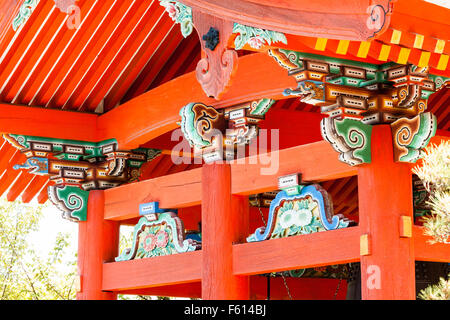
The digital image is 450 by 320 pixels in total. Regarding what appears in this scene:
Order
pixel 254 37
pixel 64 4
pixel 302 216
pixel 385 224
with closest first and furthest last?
pixel 254 37 → pixel 385 224 → pixel 64 4 → pixel 302 216

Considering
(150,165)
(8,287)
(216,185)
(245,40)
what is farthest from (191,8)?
(8,287)

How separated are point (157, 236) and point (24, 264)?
7.31m

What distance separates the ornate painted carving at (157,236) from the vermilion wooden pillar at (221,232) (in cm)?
32

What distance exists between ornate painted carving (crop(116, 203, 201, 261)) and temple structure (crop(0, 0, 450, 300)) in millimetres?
16

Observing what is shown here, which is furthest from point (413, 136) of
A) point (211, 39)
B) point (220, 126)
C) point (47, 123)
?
point (47, 123)

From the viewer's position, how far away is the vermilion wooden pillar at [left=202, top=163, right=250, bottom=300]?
22.5ft

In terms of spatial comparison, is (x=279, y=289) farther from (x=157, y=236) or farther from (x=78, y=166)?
(x=78, y=166)

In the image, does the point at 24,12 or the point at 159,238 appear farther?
the point at 159,238

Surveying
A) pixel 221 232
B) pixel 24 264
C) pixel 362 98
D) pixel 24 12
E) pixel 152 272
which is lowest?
pixel 152 272

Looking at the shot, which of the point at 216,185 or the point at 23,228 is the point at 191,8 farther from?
the point at 23,228

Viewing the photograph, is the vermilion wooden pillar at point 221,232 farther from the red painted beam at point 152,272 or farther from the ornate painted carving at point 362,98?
the ornate painted carving at point 362,98

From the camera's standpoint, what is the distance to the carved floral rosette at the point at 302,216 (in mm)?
6289

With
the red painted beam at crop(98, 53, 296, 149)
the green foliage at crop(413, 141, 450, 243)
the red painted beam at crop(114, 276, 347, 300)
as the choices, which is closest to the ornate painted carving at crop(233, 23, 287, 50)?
the red painted beam at crop(98, 53, 296, 149)

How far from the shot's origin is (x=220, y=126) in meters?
7.04
